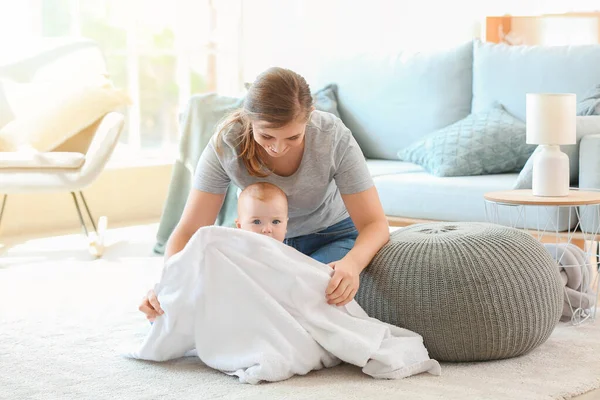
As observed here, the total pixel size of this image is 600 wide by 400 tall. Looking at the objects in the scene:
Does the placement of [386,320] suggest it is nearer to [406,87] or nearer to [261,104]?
[261,104]

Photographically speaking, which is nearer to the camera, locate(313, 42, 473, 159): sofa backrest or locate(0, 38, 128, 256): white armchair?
locate(0, 38, 128, 256): white armchair

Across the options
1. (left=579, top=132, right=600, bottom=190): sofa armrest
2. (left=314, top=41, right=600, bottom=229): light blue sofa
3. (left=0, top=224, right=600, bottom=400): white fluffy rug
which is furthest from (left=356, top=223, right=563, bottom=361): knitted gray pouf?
(left=314, top=41, right=600, bottom=229): light blue sofa

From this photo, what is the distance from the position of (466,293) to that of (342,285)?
294 mm

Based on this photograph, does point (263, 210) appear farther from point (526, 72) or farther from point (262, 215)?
point (526, 72)

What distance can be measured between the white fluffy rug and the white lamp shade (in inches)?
23.2

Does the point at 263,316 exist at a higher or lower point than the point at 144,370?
higher

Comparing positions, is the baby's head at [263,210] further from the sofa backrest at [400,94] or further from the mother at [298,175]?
the sofa backrest at [400,94]

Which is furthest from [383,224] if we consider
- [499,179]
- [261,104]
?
[499,179]

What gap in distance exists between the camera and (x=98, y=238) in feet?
14.3

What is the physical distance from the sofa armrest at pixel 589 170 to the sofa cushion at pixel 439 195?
0.19 meters

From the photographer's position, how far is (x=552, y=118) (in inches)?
114

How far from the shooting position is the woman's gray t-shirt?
7.63ft

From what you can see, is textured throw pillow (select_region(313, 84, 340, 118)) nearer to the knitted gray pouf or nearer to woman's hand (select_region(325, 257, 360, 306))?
the knitted gray pouf

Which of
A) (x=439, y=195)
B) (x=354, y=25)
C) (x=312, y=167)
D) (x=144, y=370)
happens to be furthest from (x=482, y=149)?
(x=354, y=25)
